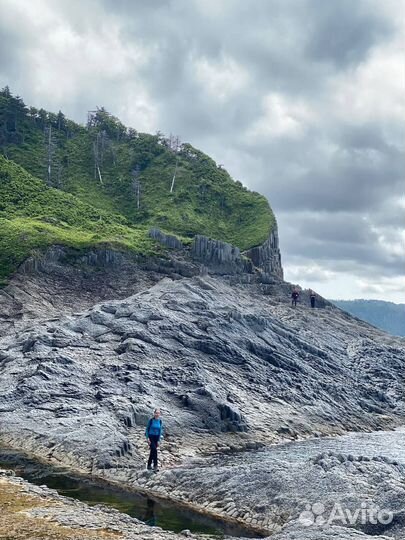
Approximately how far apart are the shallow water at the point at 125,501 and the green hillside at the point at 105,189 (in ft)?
143

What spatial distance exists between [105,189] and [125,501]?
119m

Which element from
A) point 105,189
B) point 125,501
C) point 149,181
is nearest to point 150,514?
point 125,501

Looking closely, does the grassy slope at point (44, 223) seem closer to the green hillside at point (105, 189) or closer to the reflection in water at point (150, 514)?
the green hillside at point (105, 189)

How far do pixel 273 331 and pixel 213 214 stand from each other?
6872cm

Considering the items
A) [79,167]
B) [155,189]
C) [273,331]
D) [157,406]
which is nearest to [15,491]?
[157,406]

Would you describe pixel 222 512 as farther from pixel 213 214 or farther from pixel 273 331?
pixel 213 214

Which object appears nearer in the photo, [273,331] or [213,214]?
[273,331]

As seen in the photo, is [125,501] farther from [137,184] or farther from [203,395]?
[137,184]

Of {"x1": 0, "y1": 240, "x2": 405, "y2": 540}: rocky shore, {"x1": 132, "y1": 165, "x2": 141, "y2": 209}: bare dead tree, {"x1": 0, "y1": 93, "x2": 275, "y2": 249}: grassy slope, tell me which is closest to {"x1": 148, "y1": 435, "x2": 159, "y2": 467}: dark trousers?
{"x1": 0, "y1": 240, "x2": 405, "y2": 540}: rocky shore

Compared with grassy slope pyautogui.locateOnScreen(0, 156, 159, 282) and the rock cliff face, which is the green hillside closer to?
grassy slope pyautogui.locateOnScreen(0, 156, 159, 282)

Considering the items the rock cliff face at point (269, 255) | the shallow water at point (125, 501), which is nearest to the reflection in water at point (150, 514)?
the shallow water at point (125, 501)

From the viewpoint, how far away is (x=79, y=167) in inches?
5827

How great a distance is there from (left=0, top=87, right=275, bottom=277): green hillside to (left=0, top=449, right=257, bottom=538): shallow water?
4362 centimetres

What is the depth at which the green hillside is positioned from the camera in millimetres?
92250
